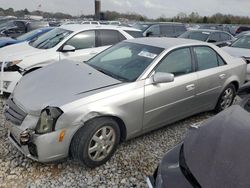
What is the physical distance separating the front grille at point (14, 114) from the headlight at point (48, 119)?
27cm

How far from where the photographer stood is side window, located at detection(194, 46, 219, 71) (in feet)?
13.3

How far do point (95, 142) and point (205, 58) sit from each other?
2.45 m

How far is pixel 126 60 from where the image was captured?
3723mm

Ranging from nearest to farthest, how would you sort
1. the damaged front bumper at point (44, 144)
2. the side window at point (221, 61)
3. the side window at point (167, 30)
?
the damaged front bumper at point (44, 144)
the side window at point (221, 61)
the side window at point (167, 30)

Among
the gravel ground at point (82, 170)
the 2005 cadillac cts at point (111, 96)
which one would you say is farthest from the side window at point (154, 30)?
the gravel ground at point (82, 170)

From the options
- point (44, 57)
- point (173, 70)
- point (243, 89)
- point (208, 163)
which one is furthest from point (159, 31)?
point (208, 163)

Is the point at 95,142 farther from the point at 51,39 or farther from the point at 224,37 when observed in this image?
the point at 224,37

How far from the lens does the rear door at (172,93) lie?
131 inches

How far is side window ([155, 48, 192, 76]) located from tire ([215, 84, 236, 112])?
3.69 ft

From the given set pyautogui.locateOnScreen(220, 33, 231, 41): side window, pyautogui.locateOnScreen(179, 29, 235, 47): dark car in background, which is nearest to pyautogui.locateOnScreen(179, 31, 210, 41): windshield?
pyautogui.locateOnScreen(179, 29, 235, 47): dark car in background

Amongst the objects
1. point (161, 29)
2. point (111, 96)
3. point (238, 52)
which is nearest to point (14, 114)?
point (111, 96)

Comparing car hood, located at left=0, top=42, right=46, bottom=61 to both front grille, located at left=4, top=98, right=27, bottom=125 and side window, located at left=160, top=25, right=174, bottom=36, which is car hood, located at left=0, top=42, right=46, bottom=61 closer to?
front grille, located at left=4, top=98, right=27, bottom=125

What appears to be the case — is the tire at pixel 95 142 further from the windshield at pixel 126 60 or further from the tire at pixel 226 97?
the tire at pixel 226 97

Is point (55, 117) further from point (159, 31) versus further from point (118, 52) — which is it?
point (159, 31)
